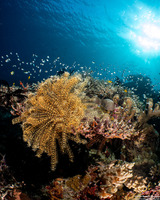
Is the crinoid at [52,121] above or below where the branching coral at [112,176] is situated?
above

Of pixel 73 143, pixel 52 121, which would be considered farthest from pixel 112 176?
pixel 52 121

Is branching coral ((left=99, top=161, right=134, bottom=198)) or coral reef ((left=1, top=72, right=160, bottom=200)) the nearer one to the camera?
coral reef ((left=1, top=72, right=160, bottom=200))

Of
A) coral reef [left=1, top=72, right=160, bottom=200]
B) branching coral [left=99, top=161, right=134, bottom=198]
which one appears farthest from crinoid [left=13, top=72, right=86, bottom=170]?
branching coral [left=99, top=161, right=134, bottom=198]

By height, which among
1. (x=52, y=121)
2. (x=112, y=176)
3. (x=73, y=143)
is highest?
(x=52, y=121)

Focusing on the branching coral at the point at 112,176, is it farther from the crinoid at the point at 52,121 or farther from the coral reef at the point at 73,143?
the crinoid at the point at 52,121

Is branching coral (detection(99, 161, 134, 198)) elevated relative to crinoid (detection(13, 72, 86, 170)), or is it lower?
lower

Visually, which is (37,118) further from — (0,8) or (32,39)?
(32,39)

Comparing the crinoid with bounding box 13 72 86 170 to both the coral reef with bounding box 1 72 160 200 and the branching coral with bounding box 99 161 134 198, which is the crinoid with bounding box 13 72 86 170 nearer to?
the coral reef with bounding box 1 72 160 200

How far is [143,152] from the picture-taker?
5023mm

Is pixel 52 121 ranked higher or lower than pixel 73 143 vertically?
higher

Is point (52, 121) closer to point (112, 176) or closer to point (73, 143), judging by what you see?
point (73, 143)

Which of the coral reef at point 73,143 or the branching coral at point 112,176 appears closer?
the coral reef at point 73,143

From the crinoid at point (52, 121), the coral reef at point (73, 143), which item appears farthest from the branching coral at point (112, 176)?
the crinoid at point (52, 121)

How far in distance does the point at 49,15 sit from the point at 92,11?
21006 mm
